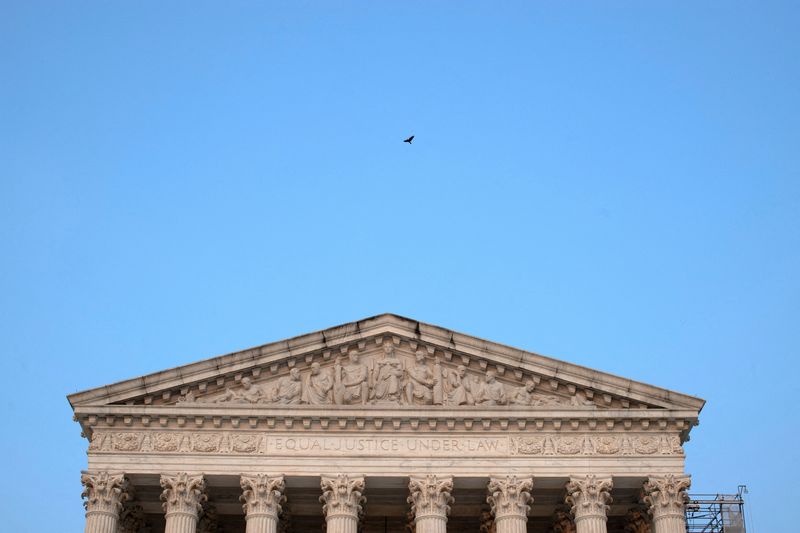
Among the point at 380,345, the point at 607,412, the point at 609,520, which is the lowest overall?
the point at 609,520

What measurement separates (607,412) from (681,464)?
308cm

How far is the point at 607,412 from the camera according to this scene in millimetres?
40781

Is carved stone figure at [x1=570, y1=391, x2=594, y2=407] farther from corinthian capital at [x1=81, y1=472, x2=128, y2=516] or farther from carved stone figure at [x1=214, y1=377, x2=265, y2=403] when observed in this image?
corinthian capital at [x1=81, y1=472, x2=128, y2=516]

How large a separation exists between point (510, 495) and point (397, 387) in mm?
5495

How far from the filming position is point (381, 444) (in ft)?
134

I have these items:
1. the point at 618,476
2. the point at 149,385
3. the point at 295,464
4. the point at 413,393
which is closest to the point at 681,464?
the point at 618,476

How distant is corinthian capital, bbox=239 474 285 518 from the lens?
39844 mm

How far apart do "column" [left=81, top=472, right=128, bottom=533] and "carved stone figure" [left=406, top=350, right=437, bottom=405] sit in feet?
34.0

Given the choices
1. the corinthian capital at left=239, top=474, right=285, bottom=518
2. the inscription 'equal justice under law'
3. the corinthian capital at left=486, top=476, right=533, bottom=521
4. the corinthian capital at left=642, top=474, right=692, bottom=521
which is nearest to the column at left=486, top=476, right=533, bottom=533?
the corinthian capital at left=486, top=476, right=533, bottom=521

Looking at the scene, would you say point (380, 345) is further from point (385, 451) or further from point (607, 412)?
point (607, 412)

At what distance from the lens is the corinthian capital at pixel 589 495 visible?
1569 inches

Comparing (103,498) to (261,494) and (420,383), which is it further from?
(420,383)

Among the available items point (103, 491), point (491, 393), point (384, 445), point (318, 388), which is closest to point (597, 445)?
point (491, 393)

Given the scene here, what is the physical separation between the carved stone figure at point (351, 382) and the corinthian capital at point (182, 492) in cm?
560
